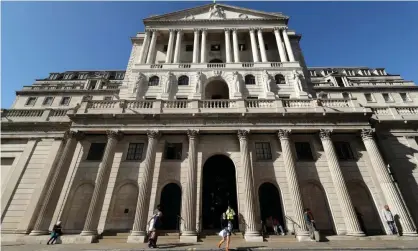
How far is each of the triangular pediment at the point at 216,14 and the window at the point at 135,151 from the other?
20.7 m

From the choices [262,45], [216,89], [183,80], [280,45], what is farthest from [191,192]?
[280,45]

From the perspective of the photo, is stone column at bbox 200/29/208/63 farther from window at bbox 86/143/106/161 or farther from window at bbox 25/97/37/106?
window at bbox 25/97/37/106

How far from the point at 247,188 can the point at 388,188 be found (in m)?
10.1

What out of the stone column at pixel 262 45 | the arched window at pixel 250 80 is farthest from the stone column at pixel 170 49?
the stone column at pixel 262 45

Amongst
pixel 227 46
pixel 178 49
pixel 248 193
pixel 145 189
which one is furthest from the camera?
pixel 227 46

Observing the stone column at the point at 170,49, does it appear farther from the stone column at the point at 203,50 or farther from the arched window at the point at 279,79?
the arched window at the point at 279,79

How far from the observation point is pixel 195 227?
1345 cm

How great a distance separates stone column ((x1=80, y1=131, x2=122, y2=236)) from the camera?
13133 mm

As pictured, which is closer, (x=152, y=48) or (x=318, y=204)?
(x=318, y=204)

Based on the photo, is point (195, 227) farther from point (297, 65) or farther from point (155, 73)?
point (297, 65)

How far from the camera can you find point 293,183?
14.5 metres

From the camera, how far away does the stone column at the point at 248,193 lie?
12656 mm

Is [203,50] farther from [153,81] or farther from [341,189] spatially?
[341,189]

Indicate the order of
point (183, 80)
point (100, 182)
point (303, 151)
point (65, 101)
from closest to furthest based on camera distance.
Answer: point (100, 182)
point (303, 151)
point (183, 80)
point (65, 101)
